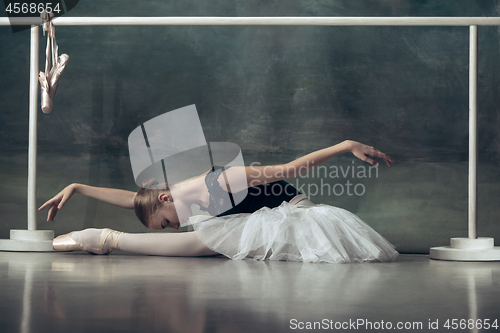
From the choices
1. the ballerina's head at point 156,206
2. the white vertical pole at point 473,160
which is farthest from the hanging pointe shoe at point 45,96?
the white vertical pole at point 473,160

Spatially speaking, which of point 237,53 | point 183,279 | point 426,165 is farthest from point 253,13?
point 183,279

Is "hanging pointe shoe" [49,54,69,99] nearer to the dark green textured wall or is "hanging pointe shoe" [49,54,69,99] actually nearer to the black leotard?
the dark green textured wall

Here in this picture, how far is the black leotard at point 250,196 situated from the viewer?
1.95 metres

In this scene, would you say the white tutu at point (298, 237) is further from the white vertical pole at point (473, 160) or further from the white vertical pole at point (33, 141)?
the white vertical pole at point (33, 141)

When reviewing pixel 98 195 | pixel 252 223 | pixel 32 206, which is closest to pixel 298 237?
pixel 252 223

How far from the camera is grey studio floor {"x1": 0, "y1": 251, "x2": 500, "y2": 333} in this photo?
2.75 ft

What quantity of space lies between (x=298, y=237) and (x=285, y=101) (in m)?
0.93

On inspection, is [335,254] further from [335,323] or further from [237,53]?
[237,53]

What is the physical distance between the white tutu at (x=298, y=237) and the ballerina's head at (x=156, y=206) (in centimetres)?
19

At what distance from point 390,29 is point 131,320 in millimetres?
2098

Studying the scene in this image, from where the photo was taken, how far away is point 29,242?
80.4 inches

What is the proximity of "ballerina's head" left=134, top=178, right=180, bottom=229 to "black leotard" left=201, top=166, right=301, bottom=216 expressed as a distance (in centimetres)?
14

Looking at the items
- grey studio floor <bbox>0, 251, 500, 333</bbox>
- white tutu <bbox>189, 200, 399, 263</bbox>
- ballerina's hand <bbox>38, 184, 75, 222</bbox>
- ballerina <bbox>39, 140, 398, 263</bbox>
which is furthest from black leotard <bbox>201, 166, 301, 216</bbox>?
ballerina's hand <bbox>38, 184, 75, 222</bbox>

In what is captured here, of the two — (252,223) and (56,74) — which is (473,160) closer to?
(252,223)
